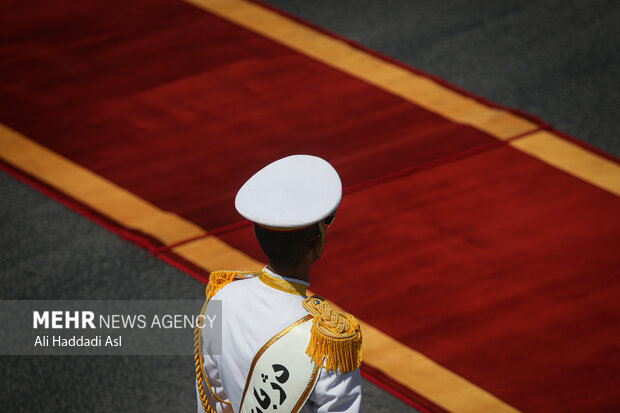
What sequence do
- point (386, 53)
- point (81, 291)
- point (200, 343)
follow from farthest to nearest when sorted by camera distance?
point (386, 53)
point (81, 291)
point (200, 343)

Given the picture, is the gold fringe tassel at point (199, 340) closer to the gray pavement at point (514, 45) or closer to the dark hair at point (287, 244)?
the dark hair at point (287, 244)

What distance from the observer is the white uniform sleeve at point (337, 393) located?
1.97m

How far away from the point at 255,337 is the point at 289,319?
8 cm

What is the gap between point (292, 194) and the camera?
6.66 ft

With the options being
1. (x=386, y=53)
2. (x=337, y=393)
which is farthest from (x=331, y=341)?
(x=386, y=53)

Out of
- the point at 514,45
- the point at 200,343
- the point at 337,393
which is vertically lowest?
the point at 514,45

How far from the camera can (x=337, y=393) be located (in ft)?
6.49

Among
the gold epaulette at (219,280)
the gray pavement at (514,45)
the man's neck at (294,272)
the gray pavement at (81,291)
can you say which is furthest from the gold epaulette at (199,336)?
the gray pavement at (514,45)

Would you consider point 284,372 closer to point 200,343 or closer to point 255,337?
point 255,337

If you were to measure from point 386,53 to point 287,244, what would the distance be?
3886 mm

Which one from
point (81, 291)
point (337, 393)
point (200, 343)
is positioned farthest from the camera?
point (81, 291)

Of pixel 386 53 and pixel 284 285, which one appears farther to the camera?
pixel 386 53

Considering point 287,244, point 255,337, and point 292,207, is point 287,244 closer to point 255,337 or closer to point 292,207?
point 292,207

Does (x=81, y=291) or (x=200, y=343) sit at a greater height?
(x=200, y=343)
